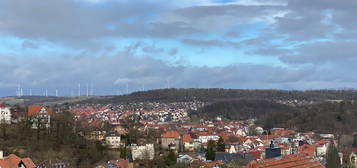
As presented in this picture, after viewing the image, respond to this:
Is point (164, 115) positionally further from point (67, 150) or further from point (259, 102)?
point (67, 150)

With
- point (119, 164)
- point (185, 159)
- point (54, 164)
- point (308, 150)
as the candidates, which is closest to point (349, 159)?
point (308, 150)

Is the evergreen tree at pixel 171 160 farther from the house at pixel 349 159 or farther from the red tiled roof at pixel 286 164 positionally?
the house at pixel 349 159

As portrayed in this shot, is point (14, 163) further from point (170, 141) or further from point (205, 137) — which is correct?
point (205, 137)

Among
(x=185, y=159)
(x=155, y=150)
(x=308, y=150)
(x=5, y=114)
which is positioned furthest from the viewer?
(x=308, y=150)

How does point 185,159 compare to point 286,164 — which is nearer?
point 286,164

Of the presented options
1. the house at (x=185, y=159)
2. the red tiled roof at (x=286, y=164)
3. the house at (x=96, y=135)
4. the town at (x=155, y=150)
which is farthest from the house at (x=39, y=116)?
the red tiled roof at (x=286, y=164)

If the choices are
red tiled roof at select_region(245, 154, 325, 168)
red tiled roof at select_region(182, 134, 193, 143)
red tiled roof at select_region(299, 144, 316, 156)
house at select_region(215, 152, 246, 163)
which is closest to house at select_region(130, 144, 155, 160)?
house at select_region(215, 152, 246, 163)

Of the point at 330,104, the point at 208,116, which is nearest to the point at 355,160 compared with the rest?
the point at 330,104
